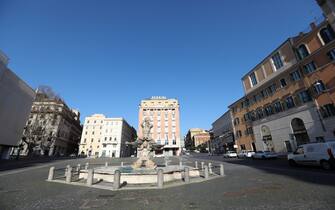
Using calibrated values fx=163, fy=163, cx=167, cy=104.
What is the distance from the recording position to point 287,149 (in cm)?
2889

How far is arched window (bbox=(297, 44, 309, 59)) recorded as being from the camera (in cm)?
2717

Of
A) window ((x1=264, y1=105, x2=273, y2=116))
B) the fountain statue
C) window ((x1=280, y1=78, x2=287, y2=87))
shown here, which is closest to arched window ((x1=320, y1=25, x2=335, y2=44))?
window ((x1=280, y1=78, x2=287, y2=87))

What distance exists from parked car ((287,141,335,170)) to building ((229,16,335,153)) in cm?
1228

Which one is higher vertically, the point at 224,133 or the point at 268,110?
the point at 268,110

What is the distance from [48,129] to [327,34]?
238 feet

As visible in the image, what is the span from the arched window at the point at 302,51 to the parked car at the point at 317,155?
2029cm

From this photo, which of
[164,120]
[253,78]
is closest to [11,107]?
[164,120]

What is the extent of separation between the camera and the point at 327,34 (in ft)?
79.2

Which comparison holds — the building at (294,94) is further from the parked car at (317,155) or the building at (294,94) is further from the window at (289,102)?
the parked car at (317,155)

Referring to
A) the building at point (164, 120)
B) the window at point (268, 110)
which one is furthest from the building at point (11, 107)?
the window at point (268, 110)

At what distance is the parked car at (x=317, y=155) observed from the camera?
12289mm

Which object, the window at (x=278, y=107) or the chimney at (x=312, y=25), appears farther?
the window at (x=278, y=107)

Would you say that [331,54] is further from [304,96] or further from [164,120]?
[164,120]

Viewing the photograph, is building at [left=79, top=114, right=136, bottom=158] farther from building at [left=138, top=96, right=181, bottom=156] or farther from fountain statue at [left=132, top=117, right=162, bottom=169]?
fountain statue at [left=132, top=117, right=162, bottom=169]
